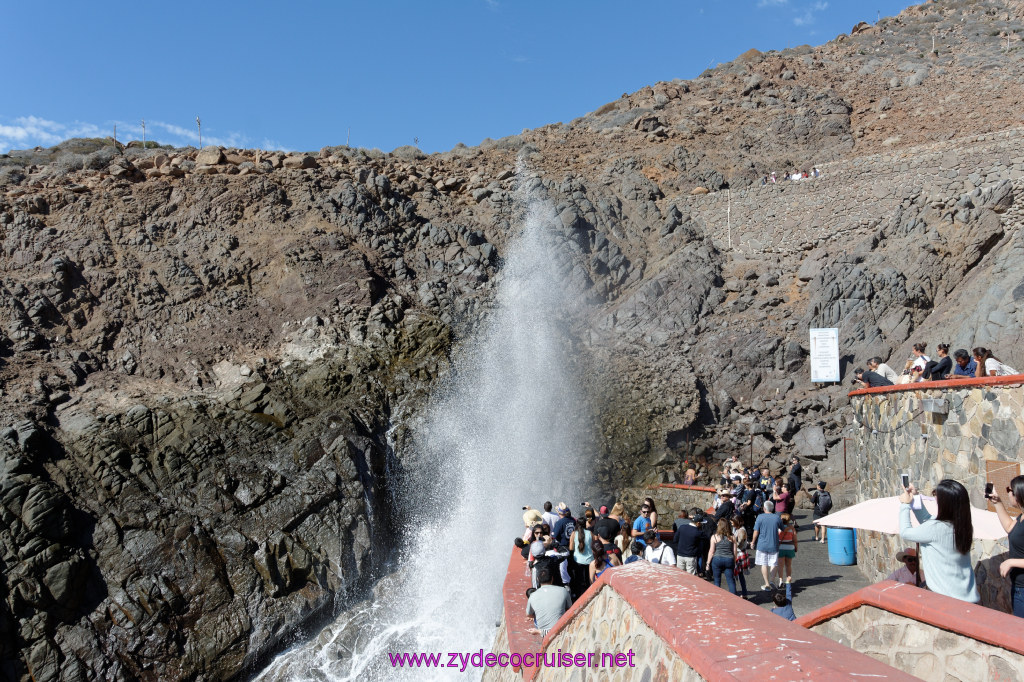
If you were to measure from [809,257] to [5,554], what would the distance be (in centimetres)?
2641

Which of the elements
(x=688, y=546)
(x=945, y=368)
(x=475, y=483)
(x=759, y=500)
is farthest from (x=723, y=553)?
(x=475, y=483)

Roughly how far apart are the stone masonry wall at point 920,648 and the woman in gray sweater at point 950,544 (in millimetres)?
1046

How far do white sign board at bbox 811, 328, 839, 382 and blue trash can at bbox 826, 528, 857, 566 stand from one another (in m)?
10.1

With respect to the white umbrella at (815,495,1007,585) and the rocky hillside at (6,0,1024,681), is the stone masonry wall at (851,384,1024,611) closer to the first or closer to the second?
the white umbrella at (815,495,1007,585)

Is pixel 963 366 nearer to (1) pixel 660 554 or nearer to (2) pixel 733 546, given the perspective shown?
(2) pixel 733 546

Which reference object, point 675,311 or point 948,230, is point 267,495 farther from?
point 948,230

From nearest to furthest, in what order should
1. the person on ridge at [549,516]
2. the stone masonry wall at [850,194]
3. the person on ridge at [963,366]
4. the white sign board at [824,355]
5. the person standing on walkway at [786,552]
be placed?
the person on ridge at [963,366] → the person standing on walkway at [786,552] → the person on ridge at [549,516] → the white sign board at [824,355] → the stone masonry wall at [850,194]

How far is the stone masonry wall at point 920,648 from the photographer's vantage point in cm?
366

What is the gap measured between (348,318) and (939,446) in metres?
18.4

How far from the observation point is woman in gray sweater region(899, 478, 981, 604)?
5246mm

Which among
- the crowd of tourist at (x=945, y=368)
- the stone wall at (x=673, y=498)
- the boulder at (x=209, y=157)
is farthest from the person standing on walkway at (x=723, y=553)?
the boulder at (x=209, y=157)

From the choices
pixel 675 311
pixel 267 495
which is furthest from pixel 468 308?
pixel 267 495

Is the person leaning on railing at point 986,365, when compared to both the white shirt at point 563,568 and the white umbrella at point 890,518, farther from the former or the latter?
the white shirt at point 563,568

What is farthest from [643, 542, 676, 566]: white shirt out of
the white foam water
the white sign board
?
the white sign board
